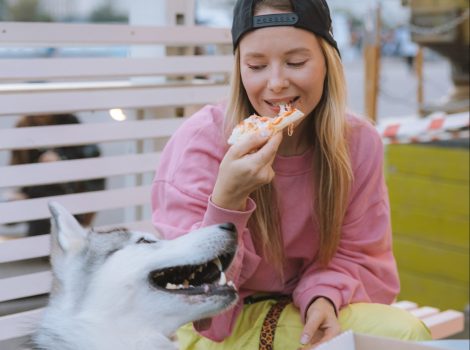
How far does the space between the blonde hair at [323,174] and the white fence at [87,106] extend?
988 mm

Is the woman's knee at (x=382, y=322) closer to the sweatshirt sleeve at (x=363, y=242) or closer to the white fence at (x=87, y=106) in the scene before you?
the sweatshirt sleeve at (x=363, y=242)

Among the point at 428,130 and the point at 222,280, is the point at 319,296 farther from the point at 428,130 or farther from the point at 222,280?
the point at 428,130

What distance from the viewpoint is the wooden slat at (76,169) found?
348 centimetres

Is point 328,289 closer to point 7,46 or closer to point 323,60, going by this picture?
point 323,60

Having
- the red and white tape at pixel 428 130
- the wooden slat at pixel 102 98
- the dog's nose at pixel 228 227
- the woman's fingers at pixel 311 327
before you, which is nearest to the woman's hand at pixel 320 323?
the woman's fingers at pixel 311 327

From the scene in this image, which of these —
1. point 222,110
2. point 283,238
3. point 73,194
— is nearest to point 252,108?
point 222,110

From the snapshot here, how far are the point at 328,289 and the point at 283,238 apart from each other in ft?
0.74

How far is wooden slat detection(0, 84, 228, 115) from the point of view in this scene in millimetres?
3500

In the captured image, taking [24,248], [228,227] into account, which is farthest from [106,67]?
[228,227]

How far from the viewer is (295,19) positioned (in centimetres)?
267

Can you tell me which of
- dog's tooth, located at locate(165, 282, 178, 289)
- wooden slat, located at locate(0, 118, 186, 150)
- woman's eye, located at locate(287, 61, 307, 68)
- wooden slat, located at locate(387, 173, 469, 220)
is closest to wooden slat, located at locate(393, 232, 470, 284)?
wooden slat, located at locate(387, 173, 469, 220)

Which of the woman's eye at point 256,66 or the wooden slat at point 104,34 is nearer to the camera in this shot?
the woman's eye at point 256,66

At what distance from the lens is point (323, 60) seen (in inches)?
110

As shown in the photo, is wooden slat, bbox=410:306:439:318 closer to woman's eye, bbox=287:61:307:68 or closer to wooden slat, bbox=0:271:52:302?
wooden slat, bbox=0:271:52:302
